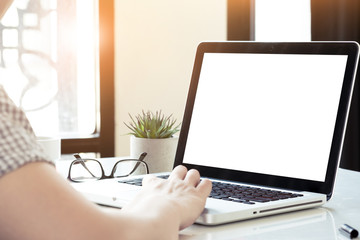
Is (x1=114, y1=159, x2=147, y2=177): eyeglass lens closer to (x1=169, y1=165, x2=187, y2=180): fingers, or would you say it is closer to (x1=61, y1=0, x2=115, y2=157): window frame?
(x1=169, y1=165, x2=187, y2=180): fingers

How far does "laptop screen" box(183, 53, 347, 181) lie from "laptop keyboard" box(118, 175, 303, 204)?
0.07 meters

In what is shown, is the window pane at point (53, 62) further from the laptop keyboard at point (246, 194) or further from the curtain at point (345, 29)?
the laptop keyboard at point (246, 194)

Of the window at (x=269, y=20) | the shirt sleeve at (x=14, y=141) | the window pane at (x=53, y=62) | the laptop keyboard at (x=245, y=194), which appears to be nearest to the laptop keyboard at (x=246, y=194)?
the laptop keyboard at (x=245, y=194)

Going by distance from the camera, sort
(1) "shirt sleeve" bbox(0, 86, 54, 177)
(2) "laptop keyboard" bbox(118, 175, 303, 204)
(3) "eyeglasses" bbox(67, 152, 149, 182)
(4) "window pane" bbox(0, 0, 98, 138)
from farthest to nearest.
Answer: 1. (4) "window pane" bbox(0, 0, 98, 138)
2. (3) "eyeglasses" bbox(67, 152, 149, 182)
3. (2) "laptop keyboard" bbox(118, 175, 303, 204)
4. (1) "shirt sleeve" bbox(0, 86, 54, 177)

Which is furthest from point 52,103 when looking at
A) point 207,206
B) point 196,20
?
point 207,206

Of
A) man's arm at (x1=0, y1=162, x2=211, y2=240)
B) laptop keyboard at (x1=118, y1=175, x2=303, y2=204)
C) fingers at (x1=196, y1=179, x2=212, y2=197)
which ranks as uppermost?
man's arm at (x1=0, y1=162, x2=211, y2=240)

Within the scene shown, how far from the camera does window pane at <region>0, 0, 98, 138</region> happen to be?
2.65 m

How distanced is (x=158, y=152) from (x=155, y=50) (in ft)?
5.43

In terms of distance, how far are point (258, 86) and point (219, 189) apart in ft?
0.81

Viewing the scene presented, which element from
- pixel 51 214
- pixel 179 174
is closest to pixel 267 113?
pixel 179 174

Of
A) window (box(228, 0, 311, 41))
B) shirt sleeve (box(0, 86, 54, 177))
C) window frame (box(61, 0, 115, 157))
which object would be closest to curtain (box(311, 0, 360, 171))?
window (box(228, 0, 311, 41))

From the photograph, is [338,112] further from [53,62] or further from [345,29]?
[53,62]

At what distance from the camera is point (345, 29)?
2.70 metres

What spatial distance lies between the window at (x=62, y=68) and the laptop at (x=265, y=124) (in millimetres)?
1629
